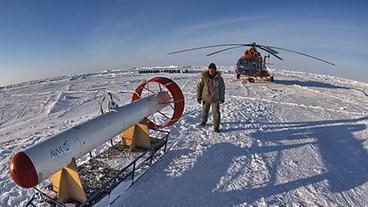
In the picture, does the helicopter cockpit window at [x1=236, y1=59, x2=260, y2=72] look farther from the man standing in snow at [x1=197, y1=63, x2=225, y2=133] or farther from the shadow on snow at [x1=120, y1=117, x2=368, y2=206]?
the man standing in snow at [x1=197, y1=63, x2=225, y2=133]

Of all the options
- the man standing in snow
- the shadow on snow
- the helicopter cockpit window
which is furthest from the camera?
the helicopter cockpit window

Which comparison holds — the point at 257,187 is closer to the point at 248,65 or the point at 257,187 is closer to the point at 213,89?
the point at 213,89

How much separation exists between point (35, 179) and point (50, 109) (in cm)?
1064

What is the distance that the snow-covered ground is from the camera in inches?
237

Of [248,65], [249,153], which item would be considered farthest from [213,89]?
[248,65]

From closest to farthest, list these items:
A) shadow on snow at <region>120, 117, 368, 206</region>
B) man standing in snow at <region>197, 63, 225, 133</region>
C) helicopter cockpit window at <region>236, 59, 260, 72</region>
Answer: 1. shadow on snow at <region>120, 117, 368, 206</region>
2. man standing in snow at <region>197, 63, 225, 133</region>
3. helicopter cockpit window at <region>236, 59, 260, 72</region>

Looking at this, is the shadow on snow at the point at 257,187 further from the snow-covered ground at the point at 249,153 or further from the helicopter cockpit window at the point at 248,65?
the helicopter cockpit window at the point at 248,65

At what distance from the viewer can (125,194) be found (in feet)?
19.7

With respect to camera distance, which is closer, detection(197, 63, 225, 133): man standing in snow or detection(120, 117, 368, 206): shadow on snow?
detection(120, 117, 368, 206): shadow on snow

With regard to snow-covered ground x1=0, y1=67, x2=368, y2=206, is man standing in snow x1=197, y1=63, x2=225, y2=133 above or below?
above

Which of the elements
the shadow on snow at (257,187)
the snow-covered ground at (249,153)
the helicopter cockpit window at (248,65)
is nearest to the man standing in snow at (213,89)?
the snow-covered ground at (249,153)

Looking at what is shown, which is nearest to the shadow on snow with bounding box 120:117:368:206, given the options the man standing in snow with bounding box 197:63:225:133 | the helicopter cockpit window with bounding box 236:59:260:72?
the man standing in snow with bounding box 197:63:225:133

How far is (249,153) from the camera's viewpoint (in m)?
8.05

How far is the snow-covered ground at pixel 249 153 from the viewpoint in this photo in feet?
19.7
